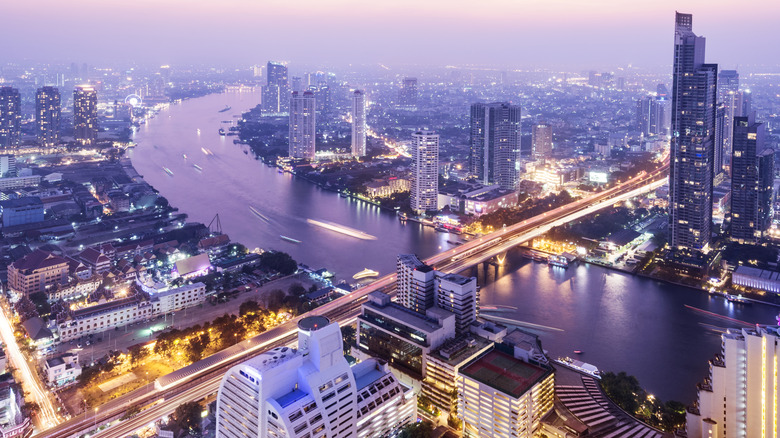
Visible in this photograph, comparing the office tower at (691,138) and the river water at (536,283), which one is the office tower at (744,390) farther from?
the office tower at (691,138)

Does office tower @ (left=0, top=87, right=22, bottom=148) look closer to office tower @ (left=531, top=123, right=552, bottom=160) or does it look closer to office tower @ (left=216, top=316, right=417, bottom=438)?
office tower @ (left=531, top=123, right=552, bottom=160)

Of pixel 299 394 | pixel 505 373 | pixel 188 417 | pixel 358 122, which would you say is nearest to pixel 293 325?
pixel 188 417

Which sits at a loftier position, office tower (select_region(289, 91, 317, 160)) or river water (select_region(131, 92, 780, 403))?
office tower (select_region(289, 91, 317, 160))

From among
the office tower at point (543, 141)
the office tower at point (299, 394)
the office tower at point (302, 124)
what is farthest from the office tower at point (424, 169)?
the office tower at point (299, 394)

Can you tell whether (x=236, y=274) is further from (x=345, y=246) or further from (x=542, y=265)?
(x=542, y=265)

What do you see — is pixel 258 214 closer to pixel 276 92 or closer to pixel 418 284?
pixel 418 284

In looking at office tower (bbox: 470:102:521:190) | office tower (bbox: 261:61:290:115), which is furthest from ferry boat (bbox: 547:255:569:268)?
office tower (bbox: 261:61:290:115)
